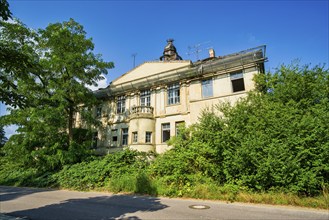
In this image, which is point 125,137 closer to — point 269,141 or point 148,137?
point 148,137

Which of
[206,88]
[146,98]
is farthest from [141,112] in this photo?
[206,88]

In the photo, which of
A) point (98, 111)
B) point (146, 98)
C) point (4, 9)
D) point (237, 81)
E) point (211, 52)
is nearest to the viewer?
point (4, 9)

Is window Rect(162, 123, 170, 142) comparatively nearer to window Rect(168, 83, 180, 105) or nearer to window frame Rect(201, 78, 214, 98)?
window Rect(168, 83, 180, 105)

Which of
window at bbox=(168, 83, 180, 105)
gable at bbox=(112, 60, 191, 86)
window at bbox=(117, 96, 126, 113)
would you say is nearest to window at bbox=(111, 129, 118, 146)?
window at bbox=(117, 96, 126, 113)

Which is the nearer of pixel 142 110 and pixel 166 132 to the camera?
pixel 166 132

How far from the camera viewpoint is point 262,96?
15047mm

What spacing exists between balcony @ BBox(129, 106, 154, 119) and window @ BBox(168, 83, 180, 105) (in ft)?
6.94

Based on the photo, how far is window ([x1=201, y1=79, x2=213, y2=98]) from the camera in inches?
725

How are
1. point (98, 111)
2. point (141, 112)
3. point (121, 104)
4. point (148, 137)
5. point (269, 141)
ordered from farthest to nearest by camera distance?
point (98, 111) → point (121, 104) → point (141, 112) → point (148, 137) → point (269, 141)

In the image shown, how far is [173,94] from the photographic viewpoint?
808 inches

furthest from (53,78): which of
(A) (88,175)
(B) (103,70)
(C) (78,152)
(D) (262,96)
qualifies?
(D) (262,96)

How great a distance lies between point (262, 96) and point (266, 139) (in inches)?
204

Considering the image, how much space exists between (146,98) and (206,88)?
6.65 meters

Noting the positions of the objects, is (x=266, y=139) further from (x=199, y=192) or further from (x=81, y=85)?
(x=81, y=85)
